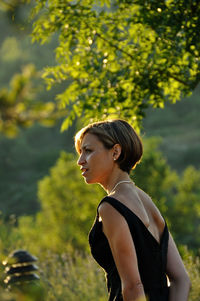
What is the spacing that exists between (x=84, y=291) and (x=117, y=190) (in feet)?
19.0

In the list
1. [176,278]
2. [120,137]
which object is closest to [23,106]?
[120,137]

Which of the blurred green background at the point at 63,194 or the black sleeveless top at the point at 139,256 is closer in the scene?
the black sleeveless top at the point at 139,256

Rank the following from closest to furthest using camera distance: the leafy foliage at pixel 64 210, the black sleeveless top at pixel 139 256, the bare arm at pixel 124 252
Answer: the bare arm at pixel 124 252 < the black sleeveless top at pixel 139 256 < the leafy foliage at pixel 64 210

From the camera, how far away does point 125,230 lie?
7.97 ft

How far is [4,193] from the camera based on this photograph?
48.6m

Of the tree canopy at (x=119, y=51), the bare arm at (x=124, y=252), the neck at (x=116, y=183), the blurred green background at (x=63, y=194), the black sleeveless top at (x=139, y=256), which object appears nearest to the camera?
the bare arm at (x=124, y=252)

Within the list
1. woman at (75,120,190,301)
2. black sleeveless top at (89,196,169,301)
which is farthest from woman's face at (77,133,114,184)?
black sleeveless top at (89,196,169,301)

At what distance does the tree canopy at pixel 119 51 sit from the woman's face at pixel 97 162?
13.9 ft

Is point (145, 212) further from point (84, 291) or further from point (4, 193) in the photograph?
point (4, 193)

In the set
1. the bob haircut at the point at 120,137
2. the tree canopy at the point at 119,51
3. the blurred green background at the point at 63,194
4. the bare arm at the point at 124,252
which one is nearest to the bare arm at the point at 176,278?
the bare arm at the point at 124,252

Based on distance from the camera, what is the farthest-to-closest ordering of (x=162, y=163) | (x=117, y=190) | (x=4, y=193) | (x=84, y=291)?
(x=4, y=193) → (x=162, y=163) → (x=84, y=291) → (x=117, y=190)

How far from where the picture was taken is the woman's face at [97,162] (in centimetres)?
270

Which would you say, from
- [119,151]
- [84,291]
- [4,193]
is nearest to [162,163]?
[84,291]

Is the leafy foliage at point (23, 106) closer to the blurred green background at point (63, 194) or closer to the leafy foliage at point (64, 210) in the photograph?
the blurred green background at point (63, 194)
